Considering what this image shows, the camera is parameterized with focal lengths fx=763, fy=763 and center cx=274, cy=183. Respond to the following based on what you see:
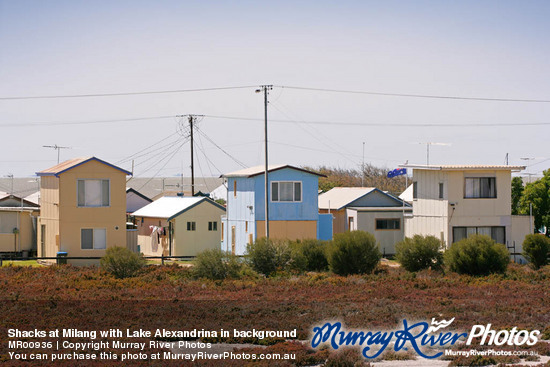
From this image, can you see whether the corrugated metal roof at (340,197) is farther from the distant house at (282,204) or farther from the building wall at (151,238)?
the building wall at (151,238)

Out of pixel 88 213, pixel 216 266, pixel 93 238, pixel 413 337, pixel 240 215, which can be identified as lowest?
pixel 413 337

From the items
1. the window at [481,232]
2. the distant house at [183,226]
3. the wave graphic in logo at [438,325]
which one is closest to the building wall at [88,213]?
the distant house at [183,226]

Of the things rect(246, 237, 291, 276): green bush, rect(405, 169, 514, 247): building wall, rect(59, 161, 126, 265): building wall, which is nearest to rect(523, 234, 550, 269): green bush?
rect(405, 169, 514, 247): building wall

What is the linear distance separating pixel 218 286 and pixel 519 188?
26.6 m

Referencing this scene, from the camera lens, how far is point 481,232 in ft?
122

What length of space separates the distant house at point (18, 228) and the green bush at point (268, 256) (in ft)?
53.7

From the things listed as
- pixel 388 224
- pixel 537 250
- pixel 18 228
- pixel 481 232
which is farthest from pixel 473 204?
pixel 18 228

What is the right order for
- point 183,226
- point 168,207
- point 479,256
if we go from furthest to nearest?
point 168,207
point 183,226
point 479,256

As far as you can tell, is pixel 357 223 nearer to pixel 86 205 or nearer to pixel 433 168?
pixel 433 168

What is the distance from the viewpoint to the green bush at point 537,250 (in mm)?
33344

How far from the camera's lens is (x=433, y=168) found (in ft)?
Result: 121

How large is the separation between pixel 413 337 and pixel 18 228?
30073 millimetres

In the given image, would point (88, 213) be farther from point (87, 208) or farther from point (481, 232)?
point (481, 232)

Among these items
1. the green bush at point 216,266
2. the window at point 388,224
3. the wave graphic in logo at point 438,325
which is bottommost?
the wave graphic in logo at point 438,325
